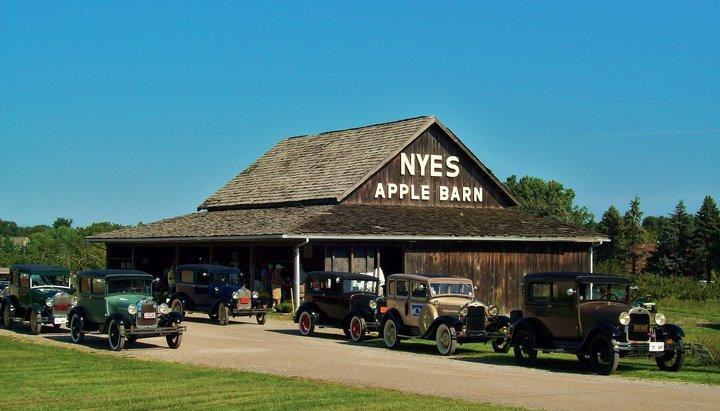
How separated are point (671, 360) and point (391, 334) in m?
7.59

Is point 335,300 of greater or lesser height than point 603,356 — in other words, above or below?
above

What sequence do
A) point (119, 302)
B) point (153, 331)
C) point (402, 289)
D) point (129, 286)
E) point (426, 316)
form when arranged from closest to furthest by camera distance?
point (426, 316) → point (153, 331) → point (119, 302) → point (402, 289) → point (129, 286)

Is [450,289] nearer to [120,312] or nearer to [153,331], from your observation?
[153,331]

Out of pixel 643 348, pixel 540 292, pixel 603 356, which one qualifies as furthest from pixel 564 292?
pixel 643 348

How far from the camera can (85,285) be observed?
1058 inches

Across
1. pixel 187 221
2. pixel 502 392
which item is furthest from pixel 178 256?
pixel 502 392

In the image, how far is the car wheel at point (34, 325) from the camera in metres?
29.4

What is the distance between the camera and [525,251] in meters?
44.7

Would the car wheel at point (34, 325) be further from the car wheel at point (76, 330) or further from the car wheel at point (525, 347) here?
the car wheel at point (525, 347)

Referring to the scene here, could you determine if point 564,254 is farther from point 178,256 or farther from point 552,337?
point 552,337

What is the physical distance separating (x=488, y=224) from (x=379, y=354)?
20960 mm

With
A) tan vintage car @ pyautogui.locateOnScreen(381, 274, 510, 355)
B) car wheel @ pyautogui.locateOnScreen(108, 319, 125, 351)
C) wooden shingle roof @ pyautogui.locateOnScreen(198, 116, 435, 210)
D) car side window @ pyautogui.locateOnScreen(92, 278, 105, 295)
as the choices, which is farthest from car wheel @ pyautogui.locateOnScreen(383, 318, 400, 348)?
wooden shingle roof @ pyautogui.locateOnScreen(198, 116, 435, 210)

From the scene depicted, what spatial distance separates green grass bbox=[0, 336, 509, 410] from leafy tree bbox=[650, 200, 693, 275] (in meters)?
76.0

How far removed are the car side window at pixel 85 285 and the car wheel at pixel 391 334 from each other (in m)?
7.99
